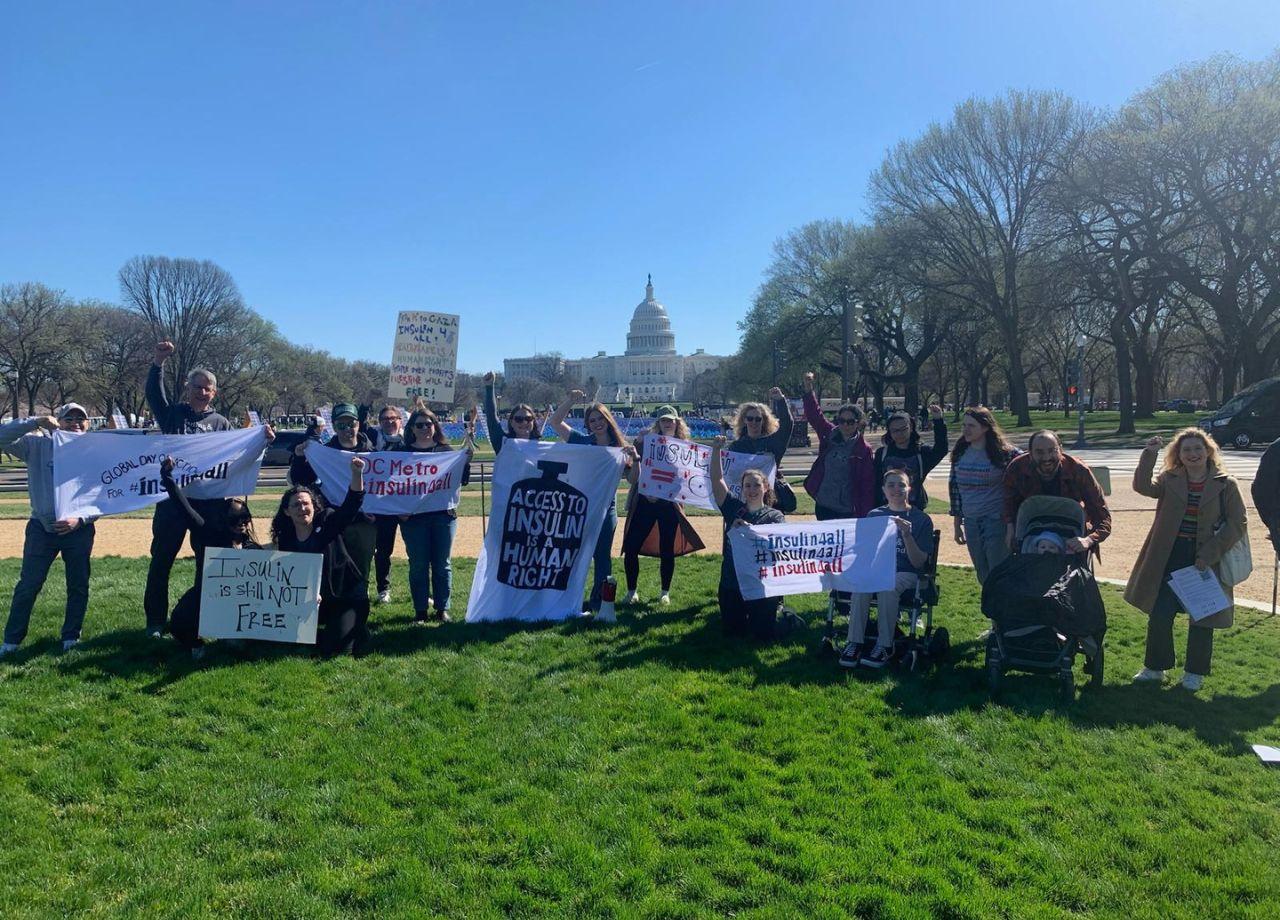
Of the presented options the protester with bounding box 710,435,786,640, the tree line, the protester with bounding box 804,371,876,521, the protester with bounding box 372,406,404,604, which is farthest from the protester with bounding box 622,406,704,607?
the tree line

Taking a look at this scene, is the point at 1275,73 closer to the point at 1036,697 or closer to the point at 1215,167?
the point at 1215,167

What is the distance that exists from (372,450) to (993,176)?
3837 centimetres

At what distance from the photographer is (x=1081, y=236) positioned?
34.3 m

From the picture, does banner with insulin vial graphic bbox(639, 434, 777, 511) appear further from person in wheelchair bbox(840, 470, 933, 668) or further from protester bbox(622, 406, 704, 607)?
person in wheelchair bbox(840, 470, 933, 668)

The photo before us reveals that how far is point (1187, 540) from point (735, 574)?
3.23 metres

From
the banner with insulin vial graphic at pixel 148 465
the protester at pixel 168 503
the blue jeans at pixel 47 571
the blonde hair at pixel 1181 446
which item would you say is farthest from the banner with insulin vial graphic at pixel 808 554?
the blue jeans at pixel 47 571

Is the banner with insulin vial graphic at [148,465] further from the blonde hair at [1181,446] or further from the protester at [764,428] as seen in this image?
the blonde hair at [1181,446]

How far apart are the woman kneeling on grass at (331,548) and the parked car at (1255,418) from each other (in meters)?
30.5

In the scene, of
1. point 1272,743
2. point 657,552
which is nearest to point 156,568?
point 657,552

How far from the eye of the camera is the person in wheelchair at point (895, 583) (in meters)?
5.91

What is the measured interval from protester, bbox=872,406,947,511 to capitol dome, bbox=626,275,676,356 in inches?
6891

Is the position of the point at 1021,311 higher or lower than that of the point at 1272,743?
higher

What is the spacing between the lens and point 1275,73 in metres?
30.6

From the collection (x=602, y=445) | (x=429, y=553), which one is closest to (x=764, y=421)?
(x=602, y=445)
